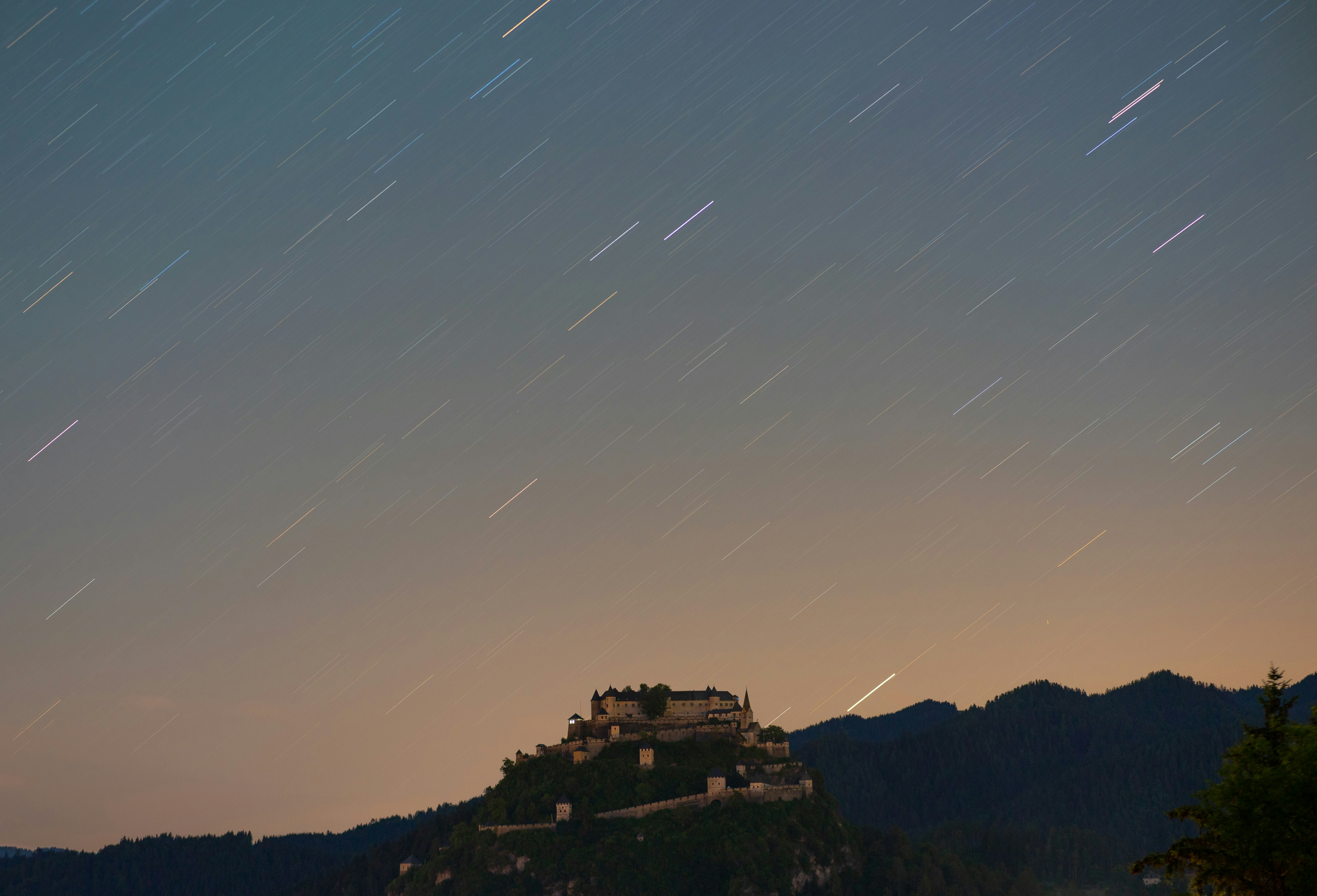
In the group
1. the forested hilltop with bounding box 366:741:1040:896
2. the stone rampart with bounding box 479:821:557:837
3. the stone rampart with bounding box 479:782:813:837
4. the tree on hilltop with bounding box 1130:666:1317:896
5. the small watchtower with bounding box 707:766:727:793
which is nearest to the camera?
the tree on hilltop with bounding box 1130:666:1317:896

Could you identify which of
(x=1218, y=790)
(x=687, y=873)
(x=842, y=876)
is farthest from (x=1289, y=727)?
(x=842, y=876)

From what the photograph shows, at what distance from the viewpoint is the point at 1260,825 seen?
41.8m

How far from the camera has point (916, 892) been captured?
19112 cm

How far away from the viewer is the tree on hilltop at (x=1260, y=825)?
41.1m

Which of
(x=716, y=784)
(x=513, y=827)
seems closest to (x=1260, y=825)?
(x=716, y=784)

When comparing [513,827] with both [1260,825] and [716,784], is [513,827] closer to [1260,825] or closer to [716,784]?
[716,784]

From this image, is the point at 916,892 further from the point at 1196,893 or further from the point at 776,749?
the point at 1196,893

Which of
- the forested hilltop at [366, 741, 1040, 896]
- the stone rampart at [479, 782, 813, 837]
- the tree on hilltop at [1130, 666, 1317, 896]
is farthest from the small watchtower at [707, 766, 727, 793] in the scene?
the tree on hilltop at [1130, 666, 1317, 896]

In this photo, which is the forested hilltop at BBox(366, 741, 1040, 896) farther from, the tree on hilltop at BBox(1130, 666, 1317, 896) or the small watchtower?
the tree on hilltop at BBox(1130, 666, 1317, 896)

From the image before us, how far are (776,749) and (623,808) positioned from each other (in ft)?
93.9

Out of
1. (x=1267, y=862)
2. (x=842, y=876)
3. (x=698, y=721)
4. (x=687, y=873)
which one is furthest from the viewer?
(x=698, y=721)

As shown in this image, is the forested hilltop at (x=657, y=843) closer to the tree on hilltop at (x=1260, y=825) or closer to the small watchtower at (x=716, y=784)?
the small watchtower at (x=716, y=784)

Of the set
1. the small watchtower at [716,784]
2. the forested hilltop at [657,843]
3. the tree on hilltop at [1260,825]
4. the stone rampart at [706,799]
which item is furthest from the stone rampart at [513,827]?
the tree on hilltop at [1260,825]

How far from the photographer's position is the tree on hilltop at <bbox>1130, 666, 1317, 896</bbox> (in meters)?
41.1
